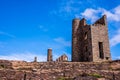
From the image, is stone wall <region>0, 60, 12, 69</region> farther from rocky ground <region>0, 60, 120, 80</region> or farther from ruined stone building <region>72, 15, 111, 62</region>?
ruined stone building <region>72, 15, 111, 62</region>

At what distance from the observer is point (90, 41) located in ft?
125

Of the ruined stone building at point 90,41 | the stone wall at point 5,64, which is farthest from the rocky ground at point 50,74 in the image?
the ruined stone building at point 90,41

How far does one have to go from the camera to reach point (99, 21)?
41312 mm

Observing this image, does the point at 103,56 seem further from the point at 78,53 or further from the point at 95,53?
the point at 78,53

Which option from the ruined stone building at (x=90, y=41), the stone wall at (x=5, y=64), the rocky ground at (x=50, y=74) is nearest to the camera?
the rocky ground at (x=50, y=74)

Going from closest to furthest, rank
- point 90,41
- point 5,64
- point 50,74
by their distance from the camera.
→ point 50,74, point 5,64, point 90,41

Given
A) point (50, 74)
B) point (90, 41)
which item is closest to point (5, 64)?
point (50, 74)

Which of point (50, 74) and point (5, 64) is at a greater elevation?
point (5, 64)

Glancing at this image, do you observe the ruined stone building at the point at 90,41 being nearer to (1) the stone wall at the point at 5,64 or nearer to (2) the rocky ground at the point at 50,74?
(2) the rocky ground at the point at 50,74

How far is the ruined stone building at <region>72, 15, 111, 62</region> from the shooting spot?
37.8 metres

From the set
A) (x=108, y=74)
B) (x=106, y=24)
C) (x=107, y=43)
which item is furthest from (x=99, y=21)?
(x=108, y=74)

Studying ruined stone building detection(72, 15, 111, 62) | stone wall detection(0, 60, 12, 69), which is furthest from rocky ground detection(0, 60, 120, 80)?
ruined stone building detection(72, 15, 111, 62)

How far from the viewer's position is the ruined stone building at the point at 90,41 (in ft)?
124

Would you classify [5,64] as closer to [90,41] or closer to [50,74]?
[50,74]
